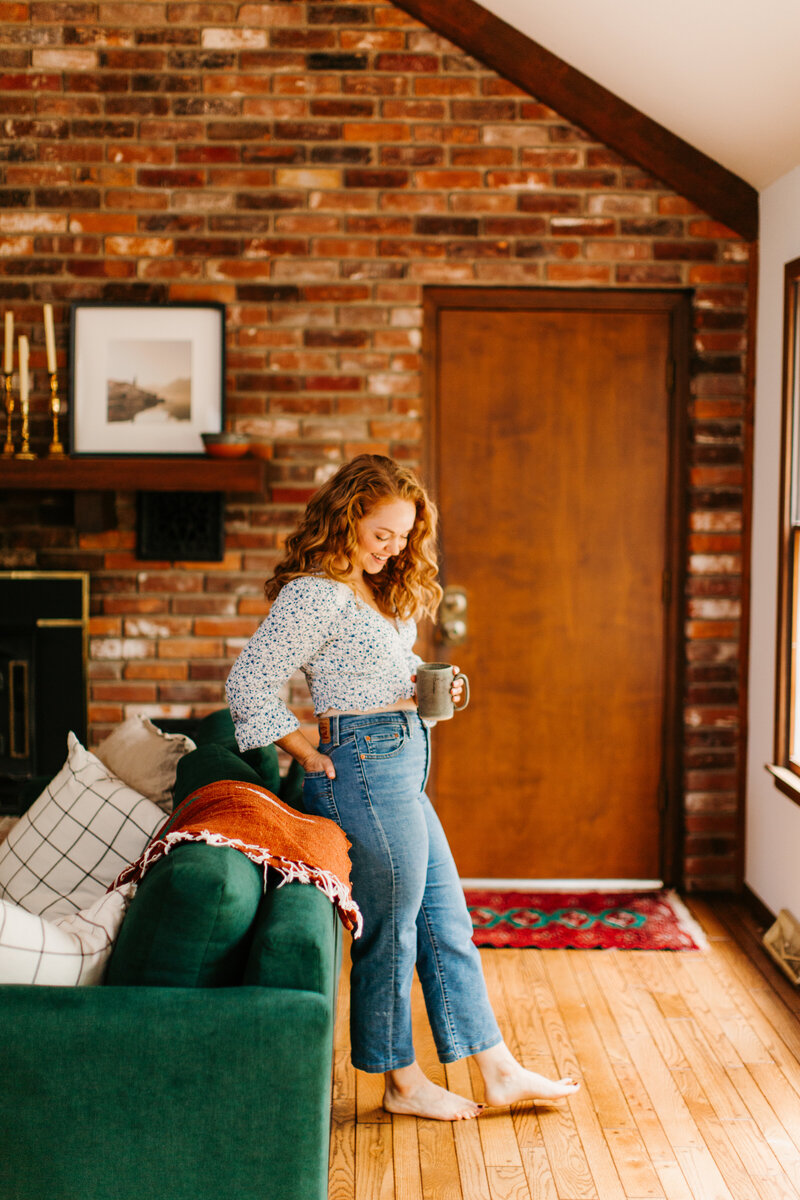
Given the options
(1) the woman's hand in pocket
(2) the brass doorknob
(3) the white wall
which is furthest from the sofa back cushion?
(3) the white wall

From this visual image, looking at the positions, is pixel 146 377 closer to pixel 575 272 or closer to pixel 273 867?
pixel 575 272

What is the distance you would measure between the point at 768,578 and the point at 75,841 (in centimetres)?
228

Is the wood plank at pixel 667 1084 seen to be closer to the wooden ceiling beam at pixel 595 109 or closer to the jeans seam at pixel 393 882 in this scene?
the jeans seam at pixel 393 882

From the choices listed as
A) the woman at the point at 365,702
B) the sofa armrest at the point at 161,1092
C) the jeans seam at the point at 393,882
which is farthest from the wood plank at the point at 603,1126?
the sofa armrest at the point at 161,1092

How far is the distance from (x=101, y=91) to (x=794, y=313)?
234 centimetres

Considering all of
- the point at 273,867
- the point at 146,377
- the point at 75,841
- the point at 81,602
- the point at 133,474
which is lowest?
the point at 75,841

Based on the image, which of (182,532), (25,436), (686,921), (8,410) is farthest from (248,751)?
(686,921)

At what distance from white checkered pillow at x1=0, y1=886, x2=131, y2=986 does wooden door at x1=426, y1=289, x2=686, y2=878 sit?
2.02 m

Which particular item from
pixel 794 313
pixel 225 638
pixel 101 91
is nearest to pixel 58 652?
pixel 225 638

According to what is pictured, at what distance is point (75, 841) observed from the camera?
7.04 ft

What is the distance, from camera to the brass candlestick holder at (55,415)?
126 inches

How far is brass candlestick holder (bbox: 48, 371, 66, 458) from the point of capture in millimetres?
3197

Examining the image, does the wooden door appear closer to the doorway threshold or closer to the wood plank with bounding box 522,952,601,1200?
the doorway threshold

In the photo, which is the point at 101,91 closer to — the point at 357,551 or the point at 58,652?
the point at 58,652
